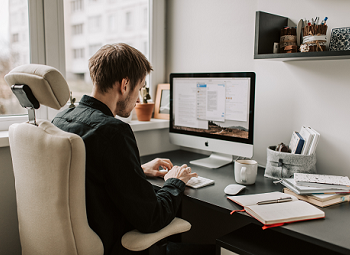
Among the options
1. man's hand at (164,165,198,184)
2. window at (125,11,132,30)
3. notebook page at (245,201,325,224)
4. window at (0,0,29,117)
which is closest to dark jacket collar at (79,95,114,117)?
man's hand at (164,165,198,184)

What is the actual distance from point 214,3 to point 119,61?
114cm

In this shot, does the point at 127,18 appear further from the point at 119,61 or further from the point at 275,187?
the point at 275,187

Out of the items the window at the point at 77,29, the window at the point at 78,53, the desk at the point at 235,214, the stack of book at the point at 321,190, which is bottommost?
the desk at the point at 235,214

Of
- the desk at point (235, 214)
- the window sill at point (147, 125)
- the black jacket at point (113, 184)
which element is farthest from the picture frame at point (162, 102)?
the black jacket at point (113, 184)

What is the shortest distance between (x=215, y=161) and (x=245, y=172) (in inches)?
17.4

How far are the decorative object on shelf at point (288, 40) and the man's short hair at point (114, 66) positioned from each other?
2.48ft

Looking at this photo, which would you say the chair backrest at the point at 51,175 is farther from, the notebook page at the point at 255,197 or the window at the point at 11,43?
the window at the point at 11,43

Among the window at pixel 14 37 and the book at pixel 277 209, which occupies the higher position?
the window at pixel 14 37

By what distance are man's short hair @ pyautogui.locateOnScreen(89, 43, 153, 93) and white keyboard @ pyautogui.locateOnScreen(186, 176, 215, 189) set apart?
21.3 inches

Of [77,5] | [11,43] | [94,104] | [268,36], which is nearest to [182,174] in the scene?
[94,104]

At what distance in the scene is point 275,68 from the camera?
1.74m

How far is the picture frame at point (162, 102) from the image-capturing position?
7.56 feet

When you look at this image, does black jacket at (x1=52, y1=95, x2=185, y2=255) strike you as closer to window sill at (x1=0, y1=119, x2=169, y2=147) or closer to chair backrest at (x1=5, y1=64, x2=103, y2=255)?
chair backrest at (x1=5, y1=64, x2=103, y2=255)

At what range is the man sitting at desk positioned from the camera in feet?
3.33
